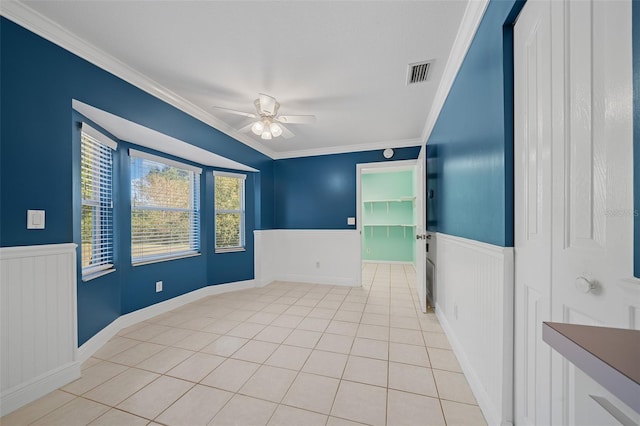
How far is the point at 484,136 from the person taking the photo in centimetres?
146

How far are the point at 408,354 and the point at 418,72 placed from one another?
2514 mm

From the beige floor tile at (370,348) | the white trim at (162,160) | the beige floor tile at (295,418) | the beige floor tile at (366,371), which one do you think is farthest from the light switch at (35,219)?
the beige floor tile at (370,348)

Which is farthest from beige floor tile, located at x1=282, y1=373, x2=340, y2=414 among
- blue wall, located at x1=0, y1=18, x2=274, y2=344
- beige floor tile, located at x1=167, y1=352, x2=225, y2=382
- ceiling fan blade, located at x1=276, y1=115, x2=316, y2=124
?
ceiling fan blade, located at x1=276, y1=115, x2=316, y2=124

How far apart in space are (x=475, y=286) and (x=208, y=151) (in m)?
3.19

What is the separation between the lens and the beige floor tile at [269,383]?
1.61m

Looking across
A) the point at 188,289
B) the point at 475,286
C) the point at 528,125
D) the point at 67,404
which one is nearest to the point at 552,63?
the point at 528,125

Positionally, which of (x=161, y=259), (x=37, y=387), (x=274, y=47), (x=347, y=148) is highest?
(x=274, y=47)

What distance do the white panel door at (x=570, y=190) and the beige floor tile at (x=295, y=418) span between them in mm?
1049

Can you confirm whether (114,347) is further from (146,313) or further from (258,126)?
(258,126)

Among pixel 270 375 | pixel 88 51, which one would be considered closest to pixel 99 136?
pixel 88 51

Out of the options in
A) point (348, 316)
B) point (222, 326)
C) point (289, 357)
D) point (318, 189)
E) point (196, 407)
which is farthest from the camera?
point (318, 189)

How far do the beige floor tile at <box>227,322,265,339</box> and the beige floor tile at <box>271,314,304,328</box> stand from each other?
0.60 ft

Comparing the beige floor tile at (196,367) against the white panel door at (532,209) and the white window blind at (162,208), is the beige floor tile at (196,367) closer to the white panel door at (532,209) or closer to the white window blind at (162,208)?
the white window blind at (162,208)

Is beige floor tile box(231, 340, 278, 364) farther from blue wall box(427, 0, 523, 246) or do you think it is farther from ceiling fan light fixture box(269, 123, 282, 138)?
ceiling fan light fixture box(269, 123, 282, 138)
